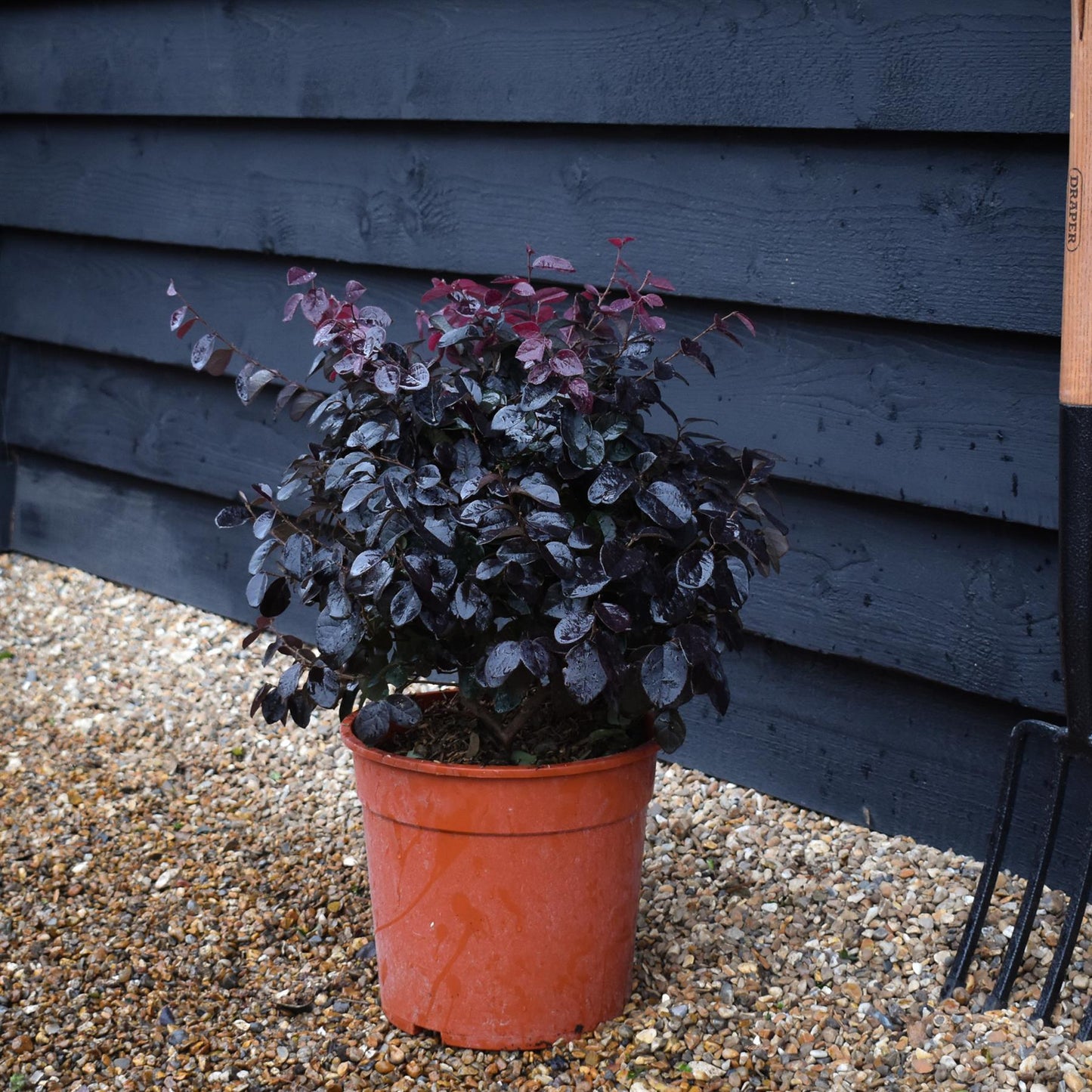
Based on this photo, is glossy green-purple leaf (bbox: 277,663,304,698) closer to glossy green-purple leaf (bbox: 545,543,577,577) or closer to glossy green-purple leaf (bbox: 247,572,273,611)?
glossy green-purple leaf (bbox: 247,572,273,611)

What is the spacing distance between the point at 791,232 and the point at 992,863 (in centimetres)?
98

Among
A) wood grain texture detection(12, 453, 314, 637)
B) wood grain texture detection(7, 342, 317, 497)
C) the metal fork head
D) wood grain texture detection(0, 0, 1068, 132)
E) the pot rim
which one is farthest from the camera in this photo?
wood grain texture detection(12, 453, 314, 637)

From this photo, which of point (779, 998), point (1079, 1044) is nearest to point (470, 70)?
point (779, 998)

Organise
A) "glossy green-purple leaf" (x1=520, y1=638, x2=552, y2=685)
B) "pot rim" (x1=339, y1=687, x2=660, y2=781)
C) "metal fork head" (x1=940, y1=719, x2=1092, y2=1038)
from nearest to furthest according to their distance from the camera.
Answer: "glossy green-purple leaf" (x1=520, y1=638, x2=552, y2=685)
"pot rim" (x1=339, y1=687, x2=660, y2=781)
"metal fork head" (x1=940, y1=719, x2=1092, y2=1038)

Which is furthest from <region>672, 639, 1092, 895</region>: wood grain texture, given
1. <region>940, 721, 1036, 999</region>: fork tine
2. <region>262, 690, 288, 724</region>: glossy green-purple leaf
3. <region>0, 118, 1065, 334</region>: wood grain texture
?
<region>262, 690, 288, 724</region>: glossy green-purple leaf

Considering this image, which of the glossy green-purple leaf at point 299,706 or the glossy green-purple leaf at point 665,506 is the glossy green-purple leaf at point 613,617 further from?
the glossy green-purple leaf at point 299,706

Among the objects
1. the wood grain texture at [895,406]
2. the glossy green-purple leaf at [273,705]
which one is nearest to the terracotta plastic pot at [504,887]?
the glossy green-purple leaf at [273,705]

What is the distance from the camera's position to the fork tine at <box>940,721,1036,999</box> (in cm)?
164

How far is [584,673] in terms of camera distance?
1.34 m

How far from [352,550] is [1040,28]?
3.75 ft

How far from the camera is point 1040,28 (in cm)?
166

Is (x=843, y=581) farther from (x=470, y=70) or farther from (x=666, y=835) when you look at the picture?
(x=470, y=70)

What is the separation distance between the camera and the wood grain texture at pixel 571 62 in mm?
1715

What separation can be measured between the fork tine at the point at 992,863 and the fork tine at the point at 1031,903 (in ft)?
0.14
